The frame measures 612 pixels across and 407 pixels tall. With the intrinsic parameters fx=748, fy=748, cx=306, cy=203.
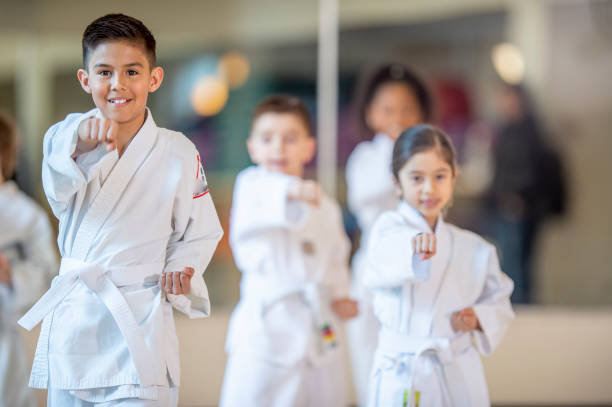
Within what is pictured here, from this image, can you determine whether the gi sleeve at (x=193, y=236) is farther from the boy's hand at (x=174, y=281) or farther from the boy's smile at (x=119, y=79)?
the boy's smile at (x=119, y=79)

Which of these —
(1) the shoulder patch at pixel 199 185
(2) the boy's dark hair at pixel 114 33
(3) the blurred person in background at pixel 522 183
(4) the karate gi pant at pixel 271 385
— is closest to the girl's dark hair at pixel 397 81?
(4) the karate gi pant at pixel 271 385

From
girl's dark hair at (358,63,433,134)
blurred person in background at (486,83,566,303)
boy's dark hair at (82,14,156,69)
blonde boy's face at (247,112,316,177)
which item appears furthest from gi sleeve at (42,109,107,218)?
blurred person in background at (486,83,566,303)

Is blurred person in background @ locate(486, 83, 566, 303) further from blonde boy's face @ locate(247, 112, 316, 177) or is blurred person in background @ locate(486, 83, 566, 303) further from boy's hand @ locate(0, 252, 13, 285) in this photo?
boy's hand @ locate(0, 252, 13, 285)

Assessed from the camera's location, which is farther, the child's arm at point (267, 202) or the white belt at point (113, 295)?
the child's arm at point (267, 202)

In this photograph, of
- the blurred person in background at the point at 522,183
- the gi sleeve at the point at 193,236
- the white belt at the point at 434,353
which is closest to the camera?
the gi sleeve at the point at 193,236

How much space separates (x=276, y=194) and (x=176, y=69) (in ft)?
6.80

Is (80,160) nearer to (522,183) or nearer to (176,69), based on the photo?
(176,69)

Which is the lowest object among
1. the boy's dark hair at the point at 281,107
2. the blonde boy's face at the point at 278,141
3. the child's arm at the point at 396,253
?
the child's arm at the point at 396,253

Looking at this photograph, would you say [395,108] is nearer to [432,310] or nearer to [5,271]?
[432,310]

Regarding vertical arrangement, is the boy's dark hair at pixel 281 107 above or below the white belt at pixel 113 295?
above

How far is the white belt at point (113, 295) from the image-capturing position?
1.74 meters

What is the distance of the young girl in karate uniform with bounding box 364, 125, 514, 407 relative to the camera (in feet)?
6.49

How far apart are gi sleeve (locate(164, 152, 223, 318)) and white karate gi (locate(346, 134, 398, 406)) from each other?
1269mm

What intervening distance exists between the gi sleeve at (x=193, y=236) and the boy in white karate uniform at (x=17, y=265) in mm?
1121
